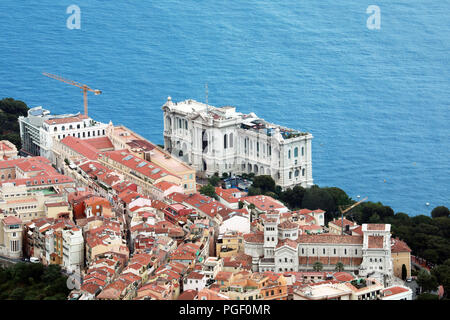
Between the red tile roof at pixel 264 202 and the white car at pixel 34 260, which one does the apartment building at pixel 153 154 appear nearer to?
the red tile roof at pixel 264 202

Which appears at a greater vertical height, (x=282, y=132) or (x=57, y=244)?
(x=282, y=132)

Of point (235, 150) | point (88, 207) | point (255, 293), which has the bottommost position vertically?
point (255, 293)

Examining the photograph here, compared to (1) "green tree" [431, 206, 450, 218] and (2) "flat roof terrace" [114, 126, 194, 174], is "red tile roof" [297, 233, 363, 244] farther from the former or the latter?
(2) "flat roof terrace" [114, 126, 194, 174]

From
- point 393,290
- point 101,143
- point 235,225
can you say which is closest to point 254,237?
point 235,225

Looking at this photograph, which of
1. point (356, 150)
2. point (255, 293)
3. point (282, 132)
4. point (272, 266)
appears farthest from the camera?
point (356, 150)

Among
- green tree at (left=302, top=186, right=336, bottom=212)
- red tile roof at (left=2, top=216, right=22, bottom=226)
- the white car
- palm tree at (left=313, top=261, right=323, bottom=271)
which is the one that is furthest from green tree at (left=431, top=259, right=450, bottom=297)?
red tile roof at (left=2, top=216, right=22, bottom=226)

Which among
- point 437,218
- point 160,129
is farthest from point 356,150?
point 437,218

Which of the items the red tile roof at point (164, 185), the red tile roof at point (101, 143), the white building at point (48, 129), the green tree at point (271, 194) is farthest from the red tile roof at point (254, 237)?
the white building at point (48, 129)
